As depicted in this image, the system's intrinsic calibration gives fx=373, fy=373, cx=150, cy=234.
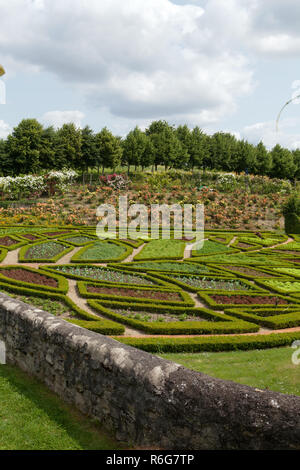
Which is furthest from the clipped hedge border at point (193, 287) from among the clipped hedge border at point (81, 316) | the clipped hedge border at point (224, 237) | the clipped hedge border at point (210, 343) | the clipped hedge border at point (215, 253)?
the clipped hedge border at point (224, 237)

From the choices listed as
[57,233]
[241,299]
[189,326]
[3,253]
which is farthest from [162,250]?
[189,326]

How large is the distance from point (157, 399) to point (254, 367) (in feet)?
14.9

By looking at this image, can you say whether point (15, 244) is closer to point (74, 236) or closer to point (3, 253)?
point (3, 253)

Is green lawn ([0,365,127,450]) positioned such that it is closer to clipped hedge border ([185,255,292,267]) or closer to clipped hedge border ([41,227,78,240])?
clipped hedge border ([185,255,292,267])

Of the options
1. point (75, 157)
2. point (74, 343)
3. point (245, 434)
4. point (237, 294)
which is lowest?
point (237, 294)

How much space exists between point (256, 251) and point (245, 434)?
19.6 meters

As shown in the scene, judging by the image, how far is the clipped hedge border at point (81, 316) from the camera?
33.5ft

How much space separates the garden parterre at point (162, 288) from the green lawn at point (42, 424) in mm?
3793

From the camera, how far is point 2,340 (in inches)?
289

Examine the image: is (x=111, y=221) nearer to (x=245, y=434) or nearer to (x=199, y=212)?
(x=199, y=212)

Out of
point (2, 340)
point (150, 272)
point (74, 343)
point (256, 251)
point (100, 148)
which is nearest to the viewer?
point (74, 343)

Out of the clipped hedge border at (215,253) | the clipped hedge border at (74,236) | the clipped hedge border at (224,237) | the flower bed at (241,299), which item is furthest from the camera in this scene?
the clipped hedge border at (224,237)

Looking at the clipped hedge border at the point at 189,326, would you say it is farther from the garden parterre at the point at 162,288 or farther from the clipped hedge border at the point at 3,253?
the clipped hedge border at the point at 3,253

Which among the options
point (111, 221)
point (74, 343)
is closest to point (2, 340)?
point (74, 343)
